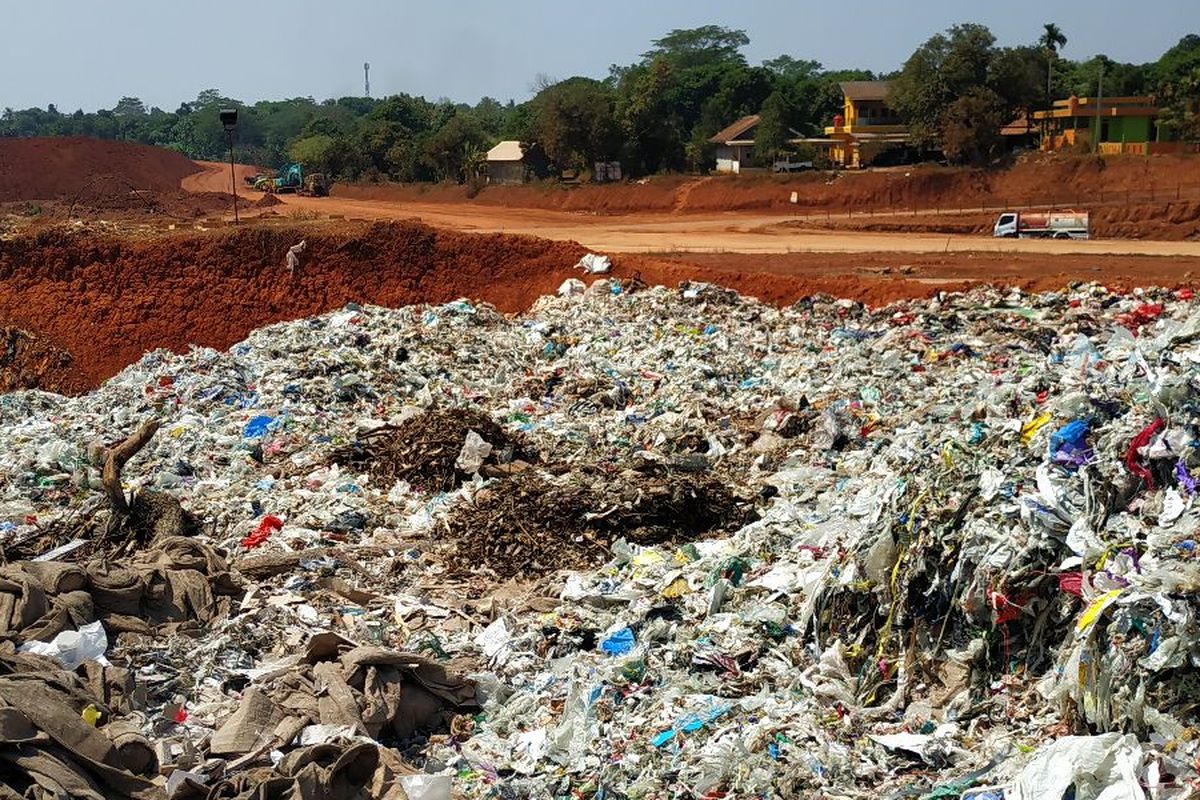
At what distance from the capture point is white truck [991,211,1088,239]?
28.1 meters

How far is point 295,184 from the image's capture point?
164 ft

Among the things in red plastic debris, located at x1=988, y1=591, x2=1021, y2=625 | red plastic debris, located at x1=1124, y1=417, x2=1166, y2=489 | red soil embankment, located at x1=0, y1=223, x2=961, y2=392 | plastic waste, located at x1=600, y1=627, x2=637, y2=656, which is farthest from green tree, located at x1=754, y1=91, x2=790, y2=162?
red plastic debris, located at x1=988, y1=591, x2=1021, y2=625

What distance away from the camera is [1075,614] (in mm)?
5301

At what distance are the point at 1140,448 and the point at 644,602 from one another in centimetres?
277

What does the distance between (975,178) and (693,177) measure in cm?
956

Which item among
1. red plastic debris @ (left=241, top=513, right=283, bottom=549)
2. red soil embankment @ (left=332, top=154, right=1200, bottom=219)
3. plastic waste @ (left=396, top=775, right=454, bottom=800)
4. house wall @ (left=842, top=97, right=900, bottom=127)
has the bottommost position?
plastic waste @ (left=396, top=775, right=454, bottom=800)

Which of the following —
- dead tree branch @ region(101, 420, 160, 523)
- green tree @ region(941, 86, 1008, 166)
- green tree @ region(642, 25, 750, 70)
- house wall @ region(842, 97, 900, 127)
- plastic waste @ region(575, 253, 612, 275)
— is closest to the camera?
dead tree branch @ region(101, 420, 160, 523)

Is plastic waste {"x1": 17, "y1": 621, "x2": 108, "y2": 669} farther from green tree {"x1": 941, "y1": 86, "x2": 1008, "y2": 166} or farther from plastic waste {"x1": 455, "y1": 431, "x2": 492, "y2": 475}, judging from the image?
green tree {"x1": 941, "y1": 86, "x2": 1008, "y2": 166}

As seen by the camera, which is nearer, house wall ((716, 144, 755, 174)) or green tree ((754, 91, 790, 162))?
green tree ((754, 91, 790, 162))

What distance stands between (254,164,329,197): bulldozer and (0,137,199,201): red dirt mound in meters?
3.45

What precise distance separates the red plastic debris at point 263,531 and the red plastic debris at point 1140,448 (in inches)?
232

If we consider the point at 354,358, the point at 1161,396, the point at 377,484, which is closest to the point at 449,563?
the point at 377,484

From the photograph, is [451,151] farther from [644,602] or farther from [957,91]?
[644,602]

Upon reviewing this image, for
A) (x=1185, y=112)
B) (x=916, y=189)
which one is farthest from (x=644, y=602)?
(x=1185, y=112)
